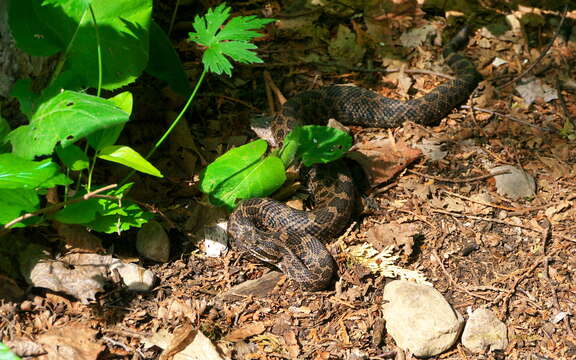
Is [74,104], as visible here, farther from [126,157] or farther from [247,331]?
[247,331]

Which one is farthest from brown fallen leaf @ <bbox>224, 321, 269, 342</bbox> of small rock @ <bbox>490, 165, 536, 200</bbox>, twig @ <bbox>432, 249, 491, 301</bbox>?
small rock @ <bbox>490, 165, 536, 200</bbox>

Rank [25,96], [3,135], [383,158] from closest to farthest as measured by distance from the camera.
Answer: [3,135] < [25,96] < [383,158]

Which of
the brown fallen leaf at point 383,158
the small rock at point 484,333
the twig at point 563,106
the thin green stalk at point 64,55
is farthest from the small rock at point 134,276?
the twig at point 563,106

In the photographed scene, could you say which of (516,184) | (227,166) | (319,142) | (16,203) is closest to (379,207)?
(319,142)

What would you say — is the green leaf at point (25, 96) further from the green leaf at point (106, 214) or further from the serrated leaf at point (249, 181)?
the serrated leaf at point (249, 181)

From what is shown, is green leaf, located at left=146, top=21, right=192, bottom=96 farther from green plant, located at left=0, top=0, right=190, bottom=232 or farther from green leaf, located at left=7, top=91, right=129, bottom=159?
green leaf, located at left=7, top=91, right=129, bottom=159

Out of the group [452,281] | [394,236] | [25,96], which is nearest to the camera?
[25,96]

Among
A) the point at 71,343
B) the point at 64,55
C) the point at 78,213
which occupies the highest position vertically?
the point at 64,55
